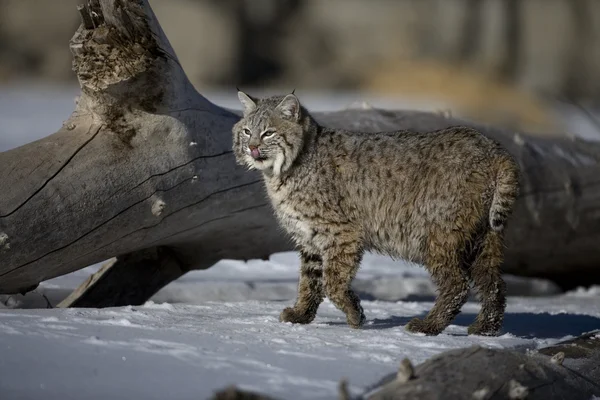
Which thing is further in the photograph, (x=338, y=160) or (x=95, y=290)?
(x=95, y=290)

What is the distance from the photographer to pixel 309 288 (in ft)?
17.2

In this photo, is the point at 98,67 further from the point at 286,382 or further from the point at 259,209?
the point at 286,382

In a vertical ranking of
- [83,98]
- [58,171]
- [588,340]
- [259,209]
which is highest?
[83,98]

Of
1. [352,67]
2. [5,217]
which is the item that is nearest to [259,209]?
[5,217]

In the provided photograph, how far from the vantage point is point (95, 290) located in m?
5.84

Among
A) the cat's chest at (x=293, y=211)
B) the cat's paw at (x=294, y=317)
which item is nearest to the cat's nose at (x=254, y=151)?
the cat's chest at (x=293, y=211)

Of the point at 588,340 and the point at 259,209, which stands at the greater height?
the point at 259,209

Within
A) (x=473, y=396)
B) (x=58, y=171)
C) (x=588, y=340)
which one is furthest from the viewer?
(x=58, y=171)

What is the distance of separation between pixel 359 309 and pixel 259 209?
53.4 inches

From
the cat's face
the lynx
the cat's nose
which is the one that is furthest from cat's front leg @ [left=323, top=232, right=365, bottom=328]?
the cat's nose

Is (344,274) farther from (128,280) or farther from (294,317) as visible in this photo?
(128,280)

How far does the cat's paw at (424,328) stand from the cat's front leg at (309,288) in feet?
1.95

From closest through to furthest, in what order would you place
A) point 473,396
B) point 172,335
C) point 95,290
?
1. point 473,396
2. point 172,335
3. point 95,290

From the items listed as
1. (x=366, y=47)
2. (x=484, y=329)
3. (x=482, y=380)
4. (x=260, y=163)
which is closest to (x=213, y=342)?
(x=482, y=380)
